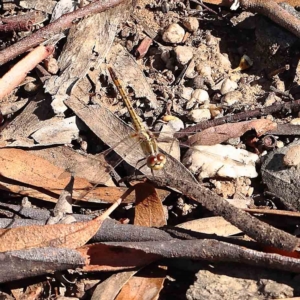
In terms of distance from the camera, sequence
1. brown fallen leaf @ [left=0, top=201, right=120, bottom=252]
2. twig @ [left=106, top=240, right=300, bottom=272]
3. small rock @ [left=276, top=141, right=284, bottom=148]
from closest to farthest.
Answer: twig @ [left=106, top=240, right=300, bottom=272] → brown fallen leaf @ [left=0, top=201, right=120, bottom=252] → small rock @ [left=276, top=141, right=284, bottom=148]

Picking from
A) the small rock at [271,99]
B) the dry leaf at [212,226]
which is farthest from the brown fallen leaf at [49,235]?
the small rock at [271,99]

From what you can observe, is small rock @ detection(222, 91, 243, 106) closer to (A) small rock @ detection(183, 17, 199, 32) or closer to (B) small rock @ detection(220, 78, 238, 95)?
(B) small rock @ detection(220, 78, 238, 95)

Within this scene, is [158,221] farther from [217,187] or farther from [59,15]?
[59,15]

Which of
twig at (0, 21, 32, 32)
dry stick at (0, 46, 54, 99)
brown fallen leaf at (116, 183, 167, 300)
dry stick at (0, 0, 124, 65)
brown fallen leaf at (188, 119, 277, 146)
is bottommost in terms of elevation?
brown fallen leaf at (116, 183, 167, 300)

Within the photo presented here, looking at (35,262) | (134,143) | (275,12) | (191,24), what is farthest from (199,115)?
(35,262)

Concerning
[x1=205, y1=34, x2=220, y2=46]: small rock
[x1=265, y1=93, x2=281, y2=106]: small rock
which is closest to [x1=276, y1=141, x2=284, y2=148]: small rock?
[x1=265, y1=93, x2=281, y2=106]: small rock

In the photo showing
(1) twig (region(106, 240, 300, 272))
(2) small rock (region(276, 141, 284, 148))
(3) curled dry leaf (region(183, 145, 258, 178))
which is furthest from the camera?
(2) small rock (region(276, 141, 284, 148))
